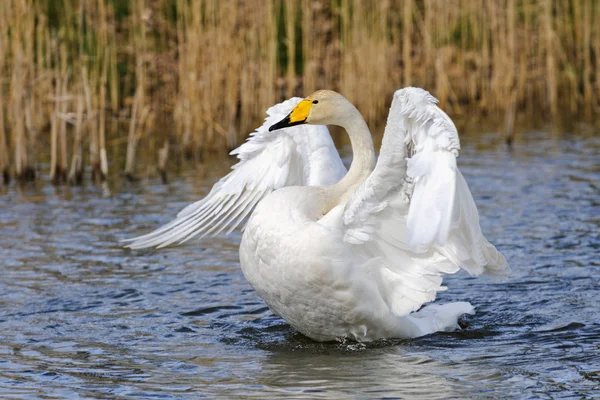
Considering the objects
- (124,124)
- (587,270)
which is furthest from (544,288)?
(124,124)

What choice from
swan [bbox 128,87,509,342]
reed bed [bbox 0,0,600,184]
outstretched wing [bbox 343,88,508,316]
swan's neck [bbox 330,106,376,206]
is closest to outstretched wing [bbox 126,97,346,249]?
swan [bbox 128,87,509,342]

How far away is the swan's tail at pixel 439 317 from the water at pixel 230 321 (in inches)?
3.7

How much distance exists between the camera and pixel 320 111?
6.62 m

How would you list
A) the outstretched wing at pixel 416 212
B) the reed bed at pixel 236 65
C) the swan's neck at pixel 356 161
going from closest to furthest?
the outstretched wing at pixel 416 212, the swan's neck at pixel 356 161, the reed bed at pixel 236 65

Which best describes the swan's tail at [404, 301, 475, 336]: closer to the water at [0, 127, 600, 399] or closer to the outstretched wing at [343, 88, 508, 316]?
the water at [0, 127, 600, 399]

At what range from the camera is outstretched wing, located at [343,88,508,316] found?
17.0ft

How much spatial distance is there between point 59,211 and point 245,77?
4371mm

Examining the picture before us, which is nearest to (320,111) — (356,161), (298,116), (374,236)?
(298,116)

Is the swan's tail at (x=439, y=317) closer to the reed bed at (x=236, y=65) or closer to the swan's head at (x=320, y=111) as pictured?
the swan's head at (x=320, y=111)

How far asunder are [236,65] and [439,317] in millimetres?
7853

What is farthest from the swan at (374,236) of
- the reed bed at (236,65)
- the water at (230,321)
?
the reed bed at (236,65)

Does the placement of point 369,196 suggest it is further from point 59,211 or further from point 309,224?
point 59,211

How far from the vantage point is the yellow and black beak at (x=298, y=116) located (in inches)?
262

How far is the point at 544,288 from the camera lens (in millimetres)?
7500
